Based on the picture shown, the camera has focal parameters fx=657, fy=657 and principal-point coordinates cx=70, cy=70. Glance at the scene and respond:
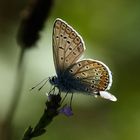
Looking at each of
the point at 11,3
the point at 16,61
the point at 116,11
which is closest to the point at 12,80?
the point at 16,61

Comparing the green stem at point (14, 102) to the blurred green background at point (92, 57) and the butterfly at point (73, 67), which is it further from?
the butterfly at point (73, 67)

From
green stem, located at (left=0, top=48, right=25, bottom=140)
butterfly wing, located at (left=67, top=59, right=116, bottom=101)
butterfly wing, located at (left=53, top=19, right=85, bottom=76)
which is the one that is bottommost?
green stem, located at (left=0, top=48, right=25, bottom=140)

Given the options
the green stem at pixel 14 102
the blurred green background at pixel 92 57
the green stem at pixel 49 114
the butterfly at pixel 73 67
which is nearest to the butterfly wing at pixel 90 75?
the butterfly at pixel 73 67

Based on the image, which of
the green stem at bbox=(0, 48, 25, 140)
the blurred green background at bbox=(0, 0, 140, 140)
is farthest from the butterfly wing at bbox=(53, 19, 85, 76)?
the blurred green background at bbox=(0, 0, 140, 140)

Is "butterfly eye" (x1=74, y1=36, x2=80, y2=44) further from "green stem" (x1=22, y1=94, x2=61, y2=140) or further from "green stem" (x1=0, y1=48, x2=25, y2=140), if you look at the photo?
"green stem" (x1=0, y1=48, x2=25, y2=140)

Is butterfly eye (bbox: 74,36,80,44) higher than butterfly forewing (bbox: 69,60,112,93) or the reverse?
higher

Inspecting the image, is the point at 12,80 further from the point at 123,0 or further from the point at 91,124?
the point at 123,0
